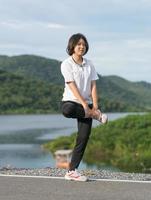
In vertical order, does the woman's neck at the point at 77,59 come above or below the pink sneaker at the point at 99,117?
above

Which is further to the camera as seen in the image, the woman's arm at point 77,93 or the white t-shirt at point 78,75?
the white t-shirt at point 78,75

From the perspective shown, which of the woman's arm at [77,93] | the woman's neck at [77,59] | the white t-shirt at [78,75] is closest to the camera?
the woman's arm at [77,93]

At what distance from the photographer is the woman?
7273 millimetres

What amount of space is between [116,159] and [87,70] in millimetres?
43829

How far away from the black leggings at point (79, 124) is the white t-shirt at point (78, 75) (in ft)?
0.29

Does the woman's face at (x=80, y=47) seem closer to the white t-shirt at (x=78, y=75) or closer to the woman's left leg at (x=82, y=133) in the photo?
the white t-shirt at (x=78, y=75)

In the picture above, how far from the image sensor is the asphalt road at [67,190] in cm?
638

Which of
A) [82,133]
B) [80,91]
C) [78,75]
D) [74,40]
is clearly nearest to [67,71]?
[78,75]

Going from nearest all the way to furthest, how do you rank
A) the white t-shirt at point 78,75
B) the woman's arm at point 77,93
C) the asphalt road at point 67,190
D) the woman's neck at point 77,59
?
the asphalt road at point 67,190
the woman's arm at point 77,93
the white t-shirt at point 78,75
the woman's neck at point 77,59

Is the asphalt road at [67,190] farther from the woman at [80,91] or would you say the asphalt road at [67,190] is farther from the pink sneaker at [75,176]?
the woman at [80,91]

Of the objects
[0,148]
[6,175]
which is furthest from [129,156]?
[6,175]

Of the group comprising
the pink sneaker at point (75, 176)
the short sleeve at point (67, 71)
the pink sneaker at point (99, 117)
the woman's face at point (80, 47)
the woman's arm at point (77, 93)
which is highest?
the woman's face at point (80, 47)

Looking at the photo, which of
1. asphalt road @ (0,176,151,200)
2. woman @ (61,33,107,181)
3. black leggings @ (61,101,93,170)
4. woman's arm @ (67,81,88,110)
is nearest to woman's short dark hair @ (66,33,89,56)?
woman @ (61,33,107,181)

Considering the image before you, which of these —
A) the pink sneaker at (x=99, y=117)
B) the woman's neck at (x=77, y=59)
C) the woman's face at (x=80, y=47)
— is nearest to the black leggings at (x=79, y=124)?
the pink sneaker at (x=99, y=117)
